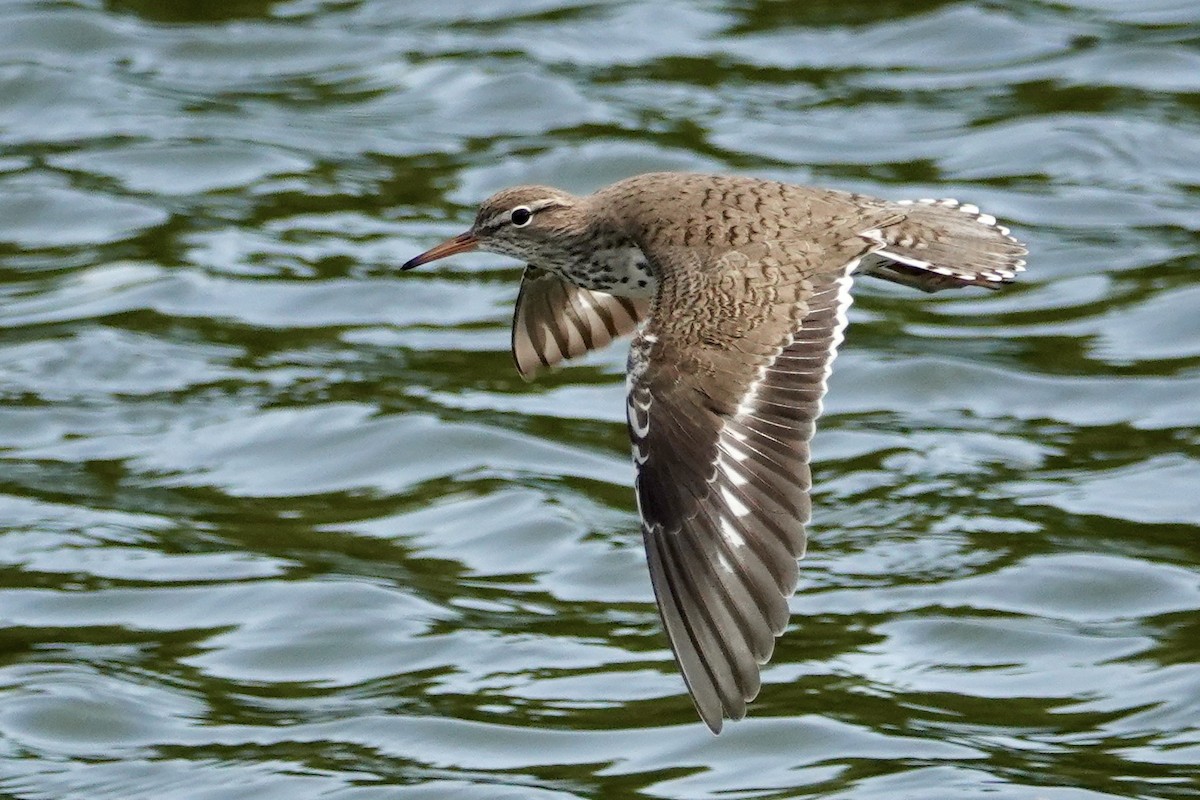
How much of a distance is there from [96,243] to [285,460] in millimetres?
2441

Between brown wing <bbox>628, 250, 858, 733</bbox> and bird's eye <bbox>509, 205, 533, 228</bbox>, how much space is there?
1.36 meters

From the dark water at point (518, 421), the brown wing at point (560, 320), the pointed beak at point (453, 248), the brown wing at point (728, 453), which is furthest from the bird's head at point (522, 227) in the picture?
the dark water at point (518, 421)

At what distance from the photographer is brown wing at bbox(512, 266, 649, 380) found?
31.1 ft

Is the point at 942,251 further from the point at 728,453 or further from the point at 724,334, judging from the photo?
the point at 728,453

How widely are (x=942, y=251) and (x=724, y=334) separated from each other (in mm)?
1217

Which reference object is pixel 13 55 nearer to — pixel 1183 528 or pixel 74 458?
pixel 74 458

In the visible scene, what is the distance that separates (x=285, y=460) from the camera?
491 inches

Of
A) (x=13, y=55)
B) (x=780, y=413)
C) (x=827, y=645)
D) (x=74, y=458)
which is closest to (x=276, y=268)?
(x=74, y=458)

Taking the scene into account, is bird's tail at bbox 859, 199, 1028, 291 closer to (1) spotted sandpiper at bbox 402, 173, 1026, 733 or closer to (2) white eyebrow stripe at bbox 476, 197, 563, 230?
(1) spotted sandpiper at bbox 402, 173, 1026, 733

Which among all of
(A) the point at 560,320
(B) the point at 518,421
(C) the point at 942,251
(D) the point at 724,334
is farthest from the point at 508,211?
(B) the point at 518,421

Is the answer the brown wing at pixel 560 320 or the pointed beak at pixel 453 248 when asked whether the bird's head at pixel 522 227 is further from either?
the brown wing at pixel 560 320

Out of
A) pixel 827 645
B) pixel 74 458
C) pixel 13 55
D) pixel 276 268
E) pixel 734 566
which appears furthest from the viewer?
pixel 13 55

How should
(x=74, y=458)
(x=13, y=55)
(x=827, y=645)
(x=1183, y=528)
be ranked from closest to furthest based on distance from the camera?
(x=827, y=645) < (x=1183, y=528) < (x=74, y=458) < (x=13, y=55)

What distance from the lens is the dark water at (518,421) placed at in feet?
33.6
